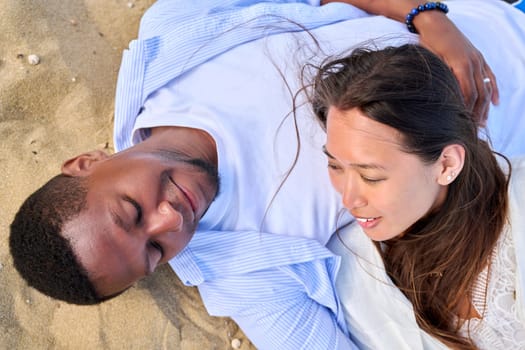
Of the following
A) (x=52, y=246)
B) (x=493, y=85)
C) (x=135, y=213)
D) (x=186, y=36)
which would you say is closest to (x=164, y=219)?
(x=135, y=213)

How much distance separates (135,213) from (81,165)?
0.77 ft

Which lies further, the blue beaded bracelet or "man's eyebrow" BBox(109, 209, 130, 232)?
the blue beaded bracelet

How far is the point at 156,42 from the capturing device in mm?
1604

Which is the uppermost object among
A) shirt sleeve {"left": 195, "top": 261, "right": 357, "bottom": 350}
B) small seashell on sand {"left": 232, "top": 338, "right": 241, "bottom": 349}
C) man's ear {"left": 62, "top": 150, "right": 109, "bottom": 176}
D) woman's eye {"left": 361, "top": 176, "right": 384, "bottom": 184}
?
woman's eye {"left": 361, "top": 176, "right": 384, "bottom": 184}

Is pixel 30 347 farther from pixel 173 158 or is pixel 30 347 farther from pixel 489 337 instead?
pixel 489 337

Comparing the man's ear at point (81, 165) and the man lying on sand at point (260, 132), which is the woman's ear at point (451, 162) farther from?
the man's ear at point (81, 165)

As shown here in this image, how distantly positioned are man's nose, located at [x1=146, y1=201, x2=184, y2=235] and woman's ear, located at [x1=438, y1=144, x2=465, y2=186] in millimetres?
629

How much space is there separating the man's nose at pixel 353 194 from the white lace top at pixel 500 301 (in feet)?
1.53

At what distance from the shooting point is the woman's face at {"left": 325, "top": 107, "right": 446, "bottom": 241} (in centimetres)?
112

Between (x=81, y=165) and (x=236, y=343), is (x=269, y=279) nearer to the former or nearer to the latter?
(x=236, y=343)

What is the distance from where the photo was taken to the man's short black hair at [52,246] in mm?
1181

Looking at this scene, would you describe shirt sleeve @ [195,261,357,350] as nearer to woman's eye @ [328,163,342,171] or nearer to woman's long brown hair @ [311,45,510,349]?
woman's long brown hair @ [311,45,510,349]

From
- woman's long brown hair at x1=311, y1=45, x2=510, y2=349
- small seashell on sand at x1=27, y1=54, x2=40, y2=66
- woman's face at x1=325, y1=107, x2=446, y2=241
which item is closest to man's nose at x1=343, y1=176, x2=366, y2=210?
woman's face at x1=325, y1=107, x2=446, y2=241

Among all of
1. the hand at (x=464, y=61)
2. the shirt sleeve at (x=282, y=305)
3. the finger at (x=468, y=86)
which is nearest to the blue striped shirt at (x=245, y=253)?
the shirt sleeve at (x=282, y=305)
